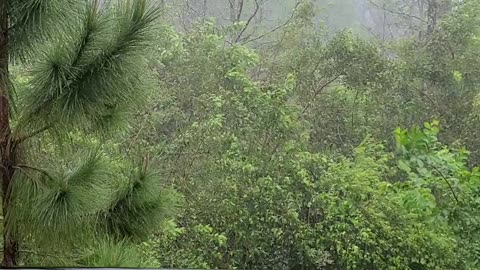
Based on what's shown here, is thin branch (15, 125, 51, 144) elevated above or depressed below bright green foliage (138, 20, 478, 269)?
below

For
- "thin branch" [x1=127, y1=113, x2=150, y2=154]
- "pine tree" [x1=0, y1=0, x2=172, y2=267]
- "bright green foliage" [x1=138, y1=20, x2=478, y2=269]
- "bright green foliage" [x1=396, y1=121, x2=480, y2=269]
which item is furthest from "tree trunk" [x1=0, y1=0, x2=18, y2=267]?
"bright green foliage" [x1=396, y1=121, x2=480, y2=269]

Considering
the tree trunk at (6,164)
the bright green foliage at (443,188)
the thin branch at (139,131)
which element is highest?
the bright green foliage at (443,188)

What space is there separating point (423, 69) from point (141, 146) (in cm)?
145

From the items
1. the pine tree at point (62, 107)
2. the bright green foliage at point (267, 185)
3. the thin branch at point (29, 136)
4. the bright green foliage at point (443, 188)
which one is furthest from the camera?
the bright green foliage at point (267, 185)

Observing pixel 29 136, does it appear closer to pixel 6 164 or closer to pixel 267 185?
pixel 6 164

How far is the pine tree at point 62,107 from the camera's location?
1.39 metres

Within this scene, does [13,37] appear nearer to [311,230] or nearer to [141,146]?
[141,146]

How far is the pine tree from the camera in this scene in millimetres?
1387

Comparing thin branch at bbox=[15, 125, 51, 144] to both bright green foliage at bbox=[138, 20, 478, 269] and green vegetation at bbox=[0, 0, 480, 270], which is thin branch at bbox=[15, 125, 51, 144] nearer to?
green vegetation at bbox=[0, 0, 480, 270]

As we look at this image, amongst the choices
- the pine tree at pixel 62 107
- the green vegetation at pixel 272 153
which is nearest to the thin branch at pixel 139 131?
the green vegetation at pixel 272 153

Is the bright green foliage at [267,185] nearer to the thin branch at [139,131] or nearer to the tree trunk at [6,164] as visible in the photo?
the thin branch at [139,131]

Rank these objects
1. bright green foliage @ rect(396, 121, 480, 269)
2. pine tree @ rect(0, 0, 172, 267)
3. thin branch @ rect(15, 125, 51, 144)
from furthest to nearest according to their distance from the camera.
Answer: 1. bright green foliage @ rect(396, 121, 480, 269)
2. thin branch @ rect(15, 125, 51, 144)
3. pine tree @ rect(0, 0, 172, 267)

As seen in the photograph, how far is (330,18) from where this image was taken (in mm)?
3150

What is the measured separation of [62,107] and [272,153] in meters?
1.56
